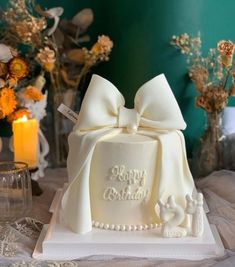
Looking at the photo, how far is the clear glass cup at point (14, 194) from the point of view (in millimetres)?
1139

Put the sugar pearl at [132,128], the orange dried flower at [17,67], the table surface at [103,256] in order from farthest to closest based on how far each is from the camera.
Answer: the orange dried flower at [17,67] → the sugar pearl at [132,128] → the table surface at [103,256]

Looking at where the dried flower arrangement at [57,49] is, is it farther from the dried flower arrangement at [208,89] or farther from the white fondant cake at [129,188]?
the white fondant cake at [129,188]

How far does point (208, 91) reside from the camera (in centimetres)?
138

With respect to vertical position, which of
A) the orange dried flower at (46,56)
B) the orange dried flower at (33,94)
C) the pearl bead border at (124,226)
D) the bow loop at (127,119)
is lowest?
the pearl bead border at (124,226)

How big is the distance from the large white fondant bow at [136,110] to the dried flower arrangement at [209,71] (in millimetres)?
273

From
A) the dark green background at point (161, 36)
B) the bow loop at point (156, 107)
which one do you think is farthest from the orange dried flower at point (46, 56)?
the bow loop at point (156, 107)

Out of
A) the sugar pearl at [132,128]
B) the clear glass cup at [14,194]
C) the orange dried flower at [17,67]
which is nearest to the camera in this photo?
the sugar pearl at [132,128]

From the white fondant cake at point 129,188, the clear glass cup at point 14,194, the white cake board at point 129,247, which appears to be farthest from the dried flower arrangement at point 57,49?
the white cake board at point 129,247

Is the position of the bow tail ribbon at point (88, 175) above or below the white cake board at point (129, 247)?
above

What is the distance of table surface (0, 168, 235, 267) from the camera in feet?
3.06

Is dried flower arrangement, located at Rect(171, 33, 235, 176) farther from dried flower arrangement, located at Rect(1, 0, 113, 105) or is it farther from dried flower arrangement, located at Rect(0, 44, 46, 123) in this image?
dried flower arrangement, located at Rect(0, 44, 46, 123)

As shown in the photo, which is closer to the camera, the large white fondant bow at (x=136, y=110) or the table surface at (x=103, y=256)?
the table surface at (x=103, y=256)

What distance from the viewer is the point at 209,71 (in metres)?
1.48

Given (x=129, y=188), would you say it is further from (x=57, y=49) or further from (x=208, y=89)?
(x=57, y=49)
